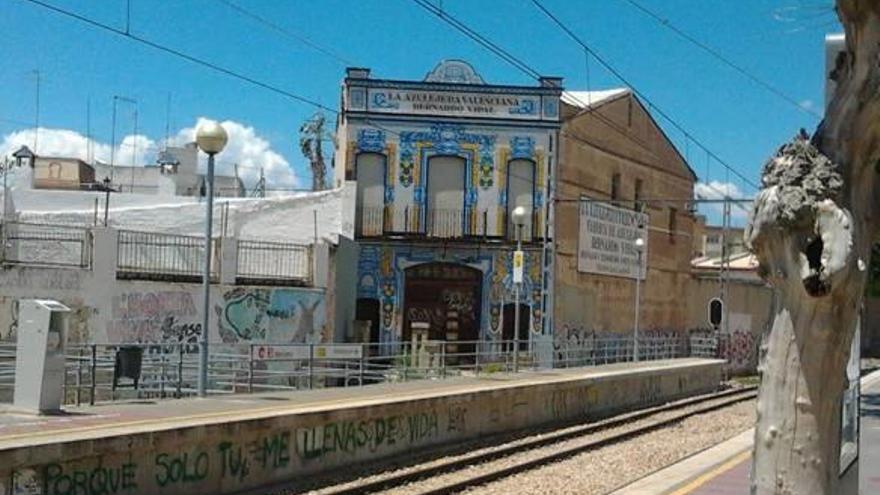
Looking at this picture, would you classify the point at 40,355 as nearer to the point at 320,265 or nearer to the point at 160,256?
the point at 160,256

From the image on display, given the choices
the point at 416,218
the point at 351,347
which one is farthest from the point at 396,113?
the point at 351,347

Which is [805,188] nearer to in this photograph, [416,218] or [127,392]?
[127,392]

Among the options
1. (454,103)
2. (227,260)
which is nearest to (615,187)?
(454,103)

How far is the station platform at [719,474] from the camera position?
13.1 metres

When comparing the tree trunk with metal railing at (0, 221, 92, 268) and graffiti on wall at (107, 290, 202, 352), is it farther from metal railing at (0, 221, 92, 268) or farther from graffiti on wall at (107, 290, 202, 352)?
metal railing at (0, 221, 92, 268)

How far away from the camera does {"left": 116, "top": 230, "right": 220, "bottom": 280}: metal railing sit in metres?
28.0

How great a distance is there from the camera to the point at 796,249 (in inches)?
190

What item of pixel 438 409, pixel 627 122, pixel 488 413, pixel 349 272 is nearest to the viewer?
pixel 438 409

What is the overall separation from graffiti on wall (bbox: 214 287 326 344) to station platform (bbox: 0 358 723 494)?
7.89m

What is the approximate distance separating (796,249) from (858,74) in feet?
2.73

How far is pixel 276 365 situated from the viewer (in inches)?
1007

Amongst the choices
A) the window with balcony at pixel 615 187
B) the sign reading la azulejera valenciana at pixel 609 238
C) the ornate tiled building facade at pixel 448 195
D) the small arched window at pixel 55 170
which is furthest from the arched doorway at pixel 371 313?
the small arched window at pixel 55 170

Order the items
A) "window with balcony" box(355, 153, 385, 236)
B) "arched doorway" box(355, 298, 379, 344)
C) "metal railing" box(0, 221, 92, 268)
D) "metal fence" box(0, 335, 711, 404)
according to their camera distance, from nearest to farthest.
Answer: "metal fence" box(0, 335, 711, 404) < "metal railing" box(0, 221, 92, 268) < "arched doorway" box(355, 298, 379, 344) < "window with balcony" box(355, 153, 385, 236)

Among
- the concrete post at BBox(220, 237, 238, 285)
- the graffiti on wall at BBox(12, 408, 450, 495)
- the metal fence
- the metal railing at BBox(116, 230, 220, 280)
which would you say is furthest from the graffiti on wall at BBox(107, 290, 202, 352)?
the graffiti on wall at BBox(12, 408, 450, 495)
